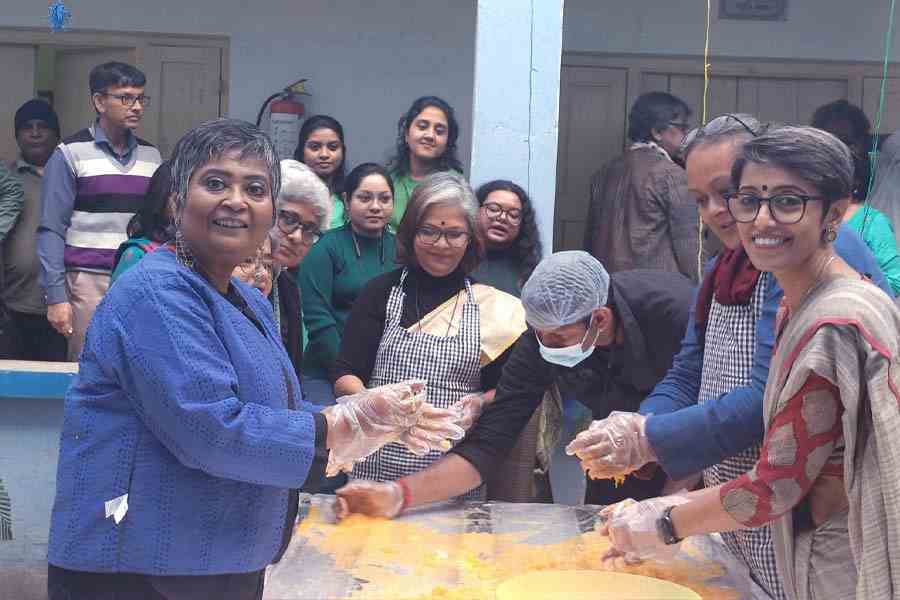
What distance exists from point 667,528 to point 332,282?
7.42ft

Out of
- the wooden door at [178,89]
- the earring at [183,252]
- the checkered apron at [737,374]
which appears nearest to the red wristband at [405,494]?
the checkered apron at [737,374]

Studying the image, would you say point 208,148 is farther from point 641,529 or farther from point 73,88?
point 73,88

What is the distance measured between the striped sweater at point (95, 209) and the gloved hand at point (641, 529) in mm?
2991

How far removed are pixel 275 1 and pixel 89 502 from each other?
526 centimetres

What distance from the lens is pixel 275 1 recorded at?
269 inches

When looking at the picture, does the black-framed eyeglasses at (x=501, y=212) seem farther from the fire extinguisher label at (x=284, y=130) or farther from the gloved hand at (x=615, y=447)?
the fire extinguisher label at (x=284, y=130)

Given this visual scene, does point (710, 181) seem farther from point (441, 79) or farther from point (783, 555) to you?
point (441, 79)

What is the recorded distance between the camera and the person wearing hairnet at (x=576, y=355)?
3.40 metres

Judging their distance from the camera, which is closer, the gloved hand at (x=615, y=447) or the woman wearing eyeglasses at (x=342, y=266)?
the gloved hand at (x=615, y=447)

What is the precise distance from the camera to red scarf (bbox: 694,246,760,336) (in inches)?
112

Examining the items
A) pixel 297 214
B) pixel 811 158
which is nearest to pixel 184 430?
pixel 811 158

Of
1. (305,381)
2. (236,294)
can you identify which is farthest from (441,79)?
(236,294)

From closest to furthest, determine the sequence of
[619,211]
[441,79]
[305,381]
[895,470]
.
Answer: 1. [895,470]
2. [305,381]
3. [619,211]
4. [441,79]

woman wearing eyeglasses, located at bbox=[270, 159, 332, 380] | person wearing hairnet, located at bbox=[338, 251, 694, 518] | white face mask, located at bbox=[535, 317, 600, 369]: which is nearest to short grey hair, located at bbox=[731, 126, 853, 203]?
person wearing hairnet, located at bbox=[338, 251, 694, 518]
